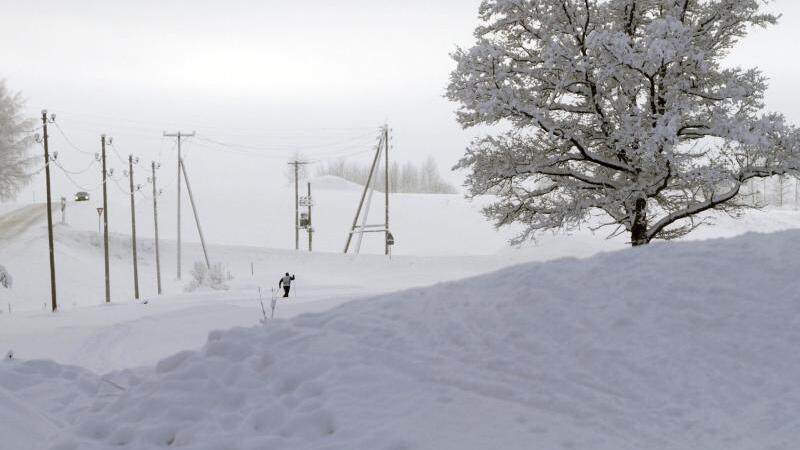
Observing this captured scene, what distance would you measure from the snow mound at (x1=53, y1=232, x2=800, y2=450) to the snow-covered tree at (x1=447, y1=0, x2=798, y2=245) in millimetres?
6569

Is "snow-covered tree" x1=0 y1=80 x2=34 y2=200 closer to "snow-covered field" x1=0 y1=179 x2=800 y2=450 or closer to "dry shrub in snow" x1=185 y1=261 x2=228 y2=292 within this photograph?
"dry shrub in snow" x1=185 y1=261 x2=228 y2=292

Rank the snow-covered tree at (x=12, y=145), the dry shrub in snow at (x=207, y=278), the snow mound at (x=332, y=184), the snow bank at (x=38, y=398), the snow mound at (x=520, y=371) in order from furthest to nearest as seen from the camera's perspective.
→ 1. the snow mound at (x=332, y=184)
2. the snow-covered tree at (x=12, y=145)
3. the dry shrub in snow at (x=207, y=278)
4. the snow bank at (x=38, y=398)
5. the snow mound at (x=520, y=371)

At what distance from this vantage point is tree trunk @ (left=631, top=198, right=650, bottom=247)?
588 inches

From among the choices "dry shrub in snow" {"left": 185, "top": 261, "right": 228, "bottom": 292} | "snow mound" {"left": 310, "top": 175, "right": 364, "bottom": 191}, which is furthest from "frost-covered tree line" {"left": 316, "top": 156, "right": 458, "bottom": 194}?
"dry shrub in snow" {"left": 185, "top": 261, "right": 228, "bottom": 292}

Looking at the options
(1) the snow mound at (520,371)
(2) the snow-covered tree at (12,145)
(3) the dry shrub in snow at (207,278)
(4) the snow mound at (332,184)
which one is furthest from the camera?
(4) the snow mound at (332,184)

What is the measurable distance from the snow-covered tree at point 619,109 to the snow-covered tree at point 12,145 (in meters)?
49.4

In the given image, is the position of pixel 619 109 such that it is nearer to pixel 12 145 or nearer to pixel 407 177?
pixel 12 145

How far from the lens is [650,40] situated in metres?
13.1

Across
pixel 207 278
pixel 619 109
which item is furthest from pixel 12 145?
pixel 619 109

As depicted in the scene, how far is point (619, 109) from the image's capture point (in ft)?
46.8

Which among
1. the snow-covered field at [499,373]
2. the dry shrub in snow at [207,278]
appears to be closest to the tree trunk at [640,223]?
the snow-covered field at [499,373]

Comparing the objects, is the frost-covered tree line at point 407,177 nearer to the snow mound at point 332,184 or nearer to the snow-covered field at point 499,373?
the snow mound at point 332,184

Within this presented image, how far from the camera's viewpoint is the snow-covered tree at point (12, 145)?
5265 cm

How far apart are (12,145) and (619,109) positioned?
176 feet
